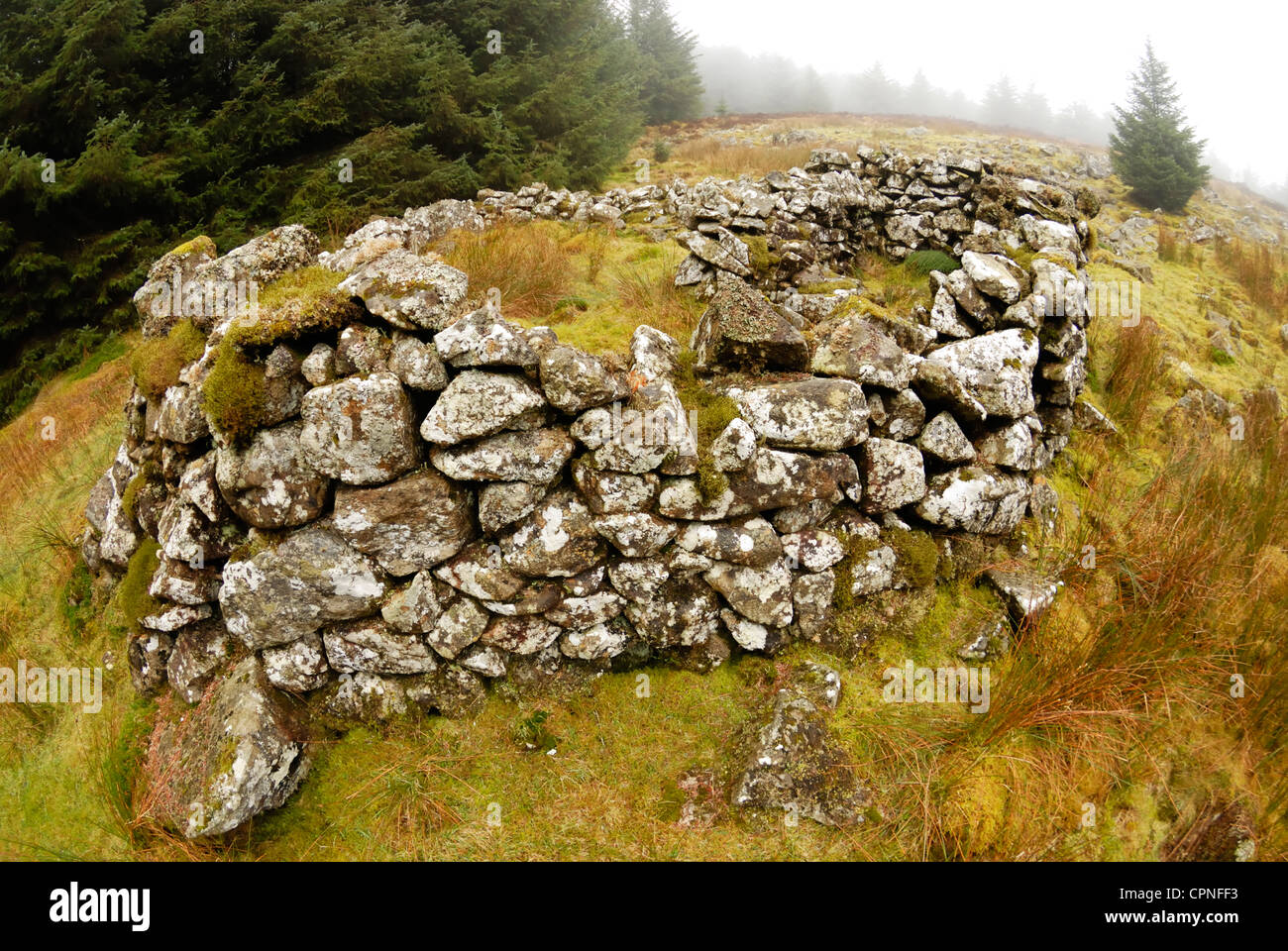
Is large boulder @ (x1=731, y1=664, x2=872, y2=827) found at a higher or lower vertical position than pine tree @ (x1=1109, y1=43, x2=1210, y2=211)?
lower

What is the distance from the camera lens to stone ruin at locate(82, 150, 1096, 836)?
4066mm

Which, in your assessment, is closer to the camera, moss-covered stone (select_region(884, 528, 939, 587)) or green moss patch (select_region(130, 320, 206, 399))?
moss-covered stone (select_region(884, 528, 939, 587))

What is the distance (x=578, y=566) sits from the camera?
4.29m

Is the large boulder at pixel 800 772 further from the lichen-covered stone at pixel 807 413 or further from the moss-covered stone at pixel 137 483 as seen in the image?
the moss-covered stone at pixel 137 483

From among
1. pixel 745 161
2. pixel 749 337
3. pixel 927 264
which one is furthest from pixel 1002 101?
pixel 749 337

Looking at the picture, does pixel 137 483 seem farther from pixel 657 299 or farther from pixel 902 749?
pixel 902 749

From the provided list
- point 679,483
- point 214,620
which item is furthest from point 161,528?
point 679,483

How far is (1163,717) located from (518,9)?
15821mm

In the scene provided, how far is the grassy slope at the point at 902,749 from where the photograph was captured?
380 centimetres

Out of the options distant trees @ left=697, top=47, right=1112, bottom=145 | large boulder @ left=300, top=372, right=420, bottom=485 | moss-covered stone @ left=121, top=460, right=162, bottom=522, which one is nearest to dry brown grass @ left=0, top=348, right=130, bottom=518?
moss-covered stone @ left=121, top=460, right=162, bottom=522

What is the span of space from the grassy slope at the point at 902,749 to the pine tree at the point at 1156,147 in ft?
65.9

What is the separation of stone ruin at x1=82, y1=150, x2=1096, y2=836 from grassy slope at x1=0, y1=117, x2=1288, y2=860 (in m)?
0.26

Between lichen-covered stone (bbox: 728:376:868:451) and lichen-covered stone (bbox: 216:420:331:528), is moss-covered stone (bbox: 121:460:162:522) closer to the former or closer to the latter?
lichen-covered stone (bbox: 216:420:331:528)

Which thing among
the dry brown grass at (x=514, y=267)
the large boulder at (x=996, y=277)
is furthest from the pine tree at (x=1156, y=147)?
the dry brown grass at (x=514, y=267)
